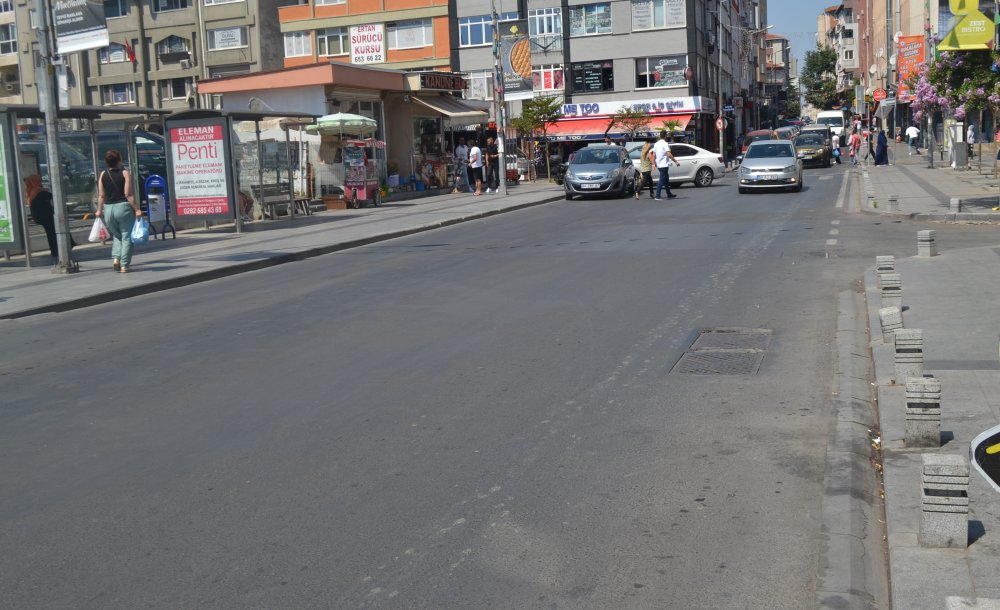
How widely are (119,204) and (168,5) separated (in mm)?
52654

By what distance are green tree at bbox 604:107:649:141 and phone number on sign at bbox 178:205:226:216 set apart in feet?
113

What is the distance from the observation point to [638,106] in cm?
5931

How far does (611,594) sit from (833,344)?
5405mm

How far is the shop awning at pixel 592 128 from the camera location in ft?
Result: 195

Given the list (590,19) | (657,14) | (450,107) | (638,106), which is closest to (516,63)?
(450,107)

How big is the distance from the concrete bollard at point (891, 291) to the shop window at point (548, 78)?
5368 centimetres

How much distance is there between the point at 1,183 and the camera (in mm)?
17094

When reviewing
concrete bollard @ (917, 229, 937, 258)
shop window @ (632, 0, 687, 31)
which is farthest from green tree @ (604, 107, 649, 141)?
concrete bollard @ (917, 229, 937, 258)

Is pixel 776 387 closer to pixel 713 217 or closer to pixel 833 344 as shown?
pixel 833 344

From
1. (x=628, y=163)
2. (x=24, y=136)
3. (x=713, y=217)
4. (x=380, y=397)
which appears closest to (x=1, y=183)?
(x=24, y=136)

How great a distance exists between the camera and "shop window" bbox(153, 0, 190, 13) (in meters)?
62.6

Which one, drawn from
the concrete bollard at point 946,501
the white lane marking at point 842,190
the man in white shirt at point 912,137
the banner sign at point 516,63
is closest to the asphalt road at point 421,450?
the concrete bollard at point 946,501

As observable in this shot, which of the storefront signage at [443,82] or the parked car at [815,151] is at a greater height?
the storefront signage at [443,82]

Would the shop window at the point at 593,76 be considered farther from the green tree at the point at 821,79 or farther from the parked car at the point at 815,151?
the green tree at the point at 821,79
